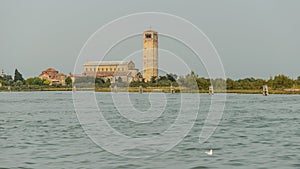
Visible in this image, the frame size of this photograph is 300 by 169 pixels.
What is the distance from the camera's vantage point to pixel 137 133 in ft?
98.1

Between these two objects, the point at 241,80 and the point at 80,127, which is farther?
the point at 241,80

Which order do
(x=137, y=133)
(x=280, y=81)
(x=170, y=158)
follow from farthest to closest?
(x=280, y=81) < (x=137, y=133) < (x=170, y=158)

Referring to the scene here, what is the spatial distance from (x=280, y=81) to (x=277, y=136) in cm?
12015

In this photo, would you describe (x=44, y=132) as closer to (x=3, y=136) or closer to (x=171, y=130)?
(x=3, y=136)

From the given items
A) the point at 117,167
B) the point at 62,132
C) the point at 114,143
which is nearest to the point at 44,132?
the point at 62,132

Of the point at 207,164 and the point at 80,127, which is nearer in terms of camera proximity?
the point at 207,164

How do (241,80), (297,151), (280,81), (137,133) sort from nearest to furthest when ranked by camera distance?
(297,151), (137,133), (280,81), (241,80)

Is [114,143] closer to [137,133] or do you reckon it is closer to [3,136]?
[137,133]

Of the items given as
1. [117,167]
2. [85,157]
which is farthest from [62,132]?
[117,167]

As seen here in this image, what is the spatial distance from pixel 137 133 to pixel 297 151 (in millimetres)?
10472

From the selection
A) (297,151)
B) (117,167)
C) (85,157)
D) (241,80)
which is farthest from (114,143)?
(241,80)

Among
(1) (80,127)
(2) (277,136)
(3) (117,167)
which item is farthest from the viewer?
(1) (80,127)

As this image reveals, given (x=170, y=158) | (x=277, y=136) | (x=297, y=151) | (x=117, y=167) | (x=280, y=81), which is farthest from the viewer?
(x=280, y=81)

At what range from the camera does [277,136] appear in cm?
2778
